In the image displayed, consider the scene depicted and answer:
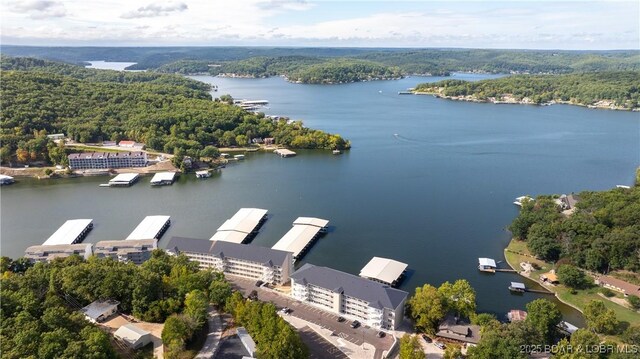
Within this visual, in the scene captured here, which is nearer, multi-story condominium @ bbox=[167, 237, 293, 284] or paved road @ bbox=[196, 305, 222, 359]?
paved road @ bbox=[196, 305, 222, 359]

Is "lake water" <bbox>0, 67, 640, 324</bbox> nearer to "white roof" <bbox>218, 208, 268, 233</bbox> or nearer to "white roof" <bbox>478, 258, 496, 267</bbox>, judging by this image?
"white roof" <bbox>478, 258, 496, 267</bbox>

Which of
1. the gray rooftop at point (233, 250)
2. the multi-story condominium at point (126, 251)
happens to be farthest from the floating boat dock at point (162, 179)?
the gray rooftop at point (233, 250)

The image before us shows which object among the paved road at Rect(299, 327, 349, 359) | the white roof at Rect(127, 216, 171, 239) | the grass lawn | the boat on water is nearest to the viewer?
the paved road at Rect(299, 327, 349, 359)

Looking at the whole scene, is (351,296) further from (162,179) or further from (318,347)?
(162,179)

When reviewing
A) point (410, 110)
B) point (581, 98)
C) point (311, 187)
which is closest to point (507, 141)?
point (410, 110)

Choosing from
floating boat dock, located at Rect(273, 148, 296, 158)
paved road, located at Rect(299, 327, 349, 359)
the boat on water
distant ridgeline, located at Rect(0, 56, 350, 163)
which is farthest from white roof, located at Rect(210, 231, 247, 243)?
floating boat dock, located at Rect(273, 148, 296, 158)

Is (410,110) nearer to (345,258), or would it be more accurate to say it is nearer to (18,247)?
(345,258)
